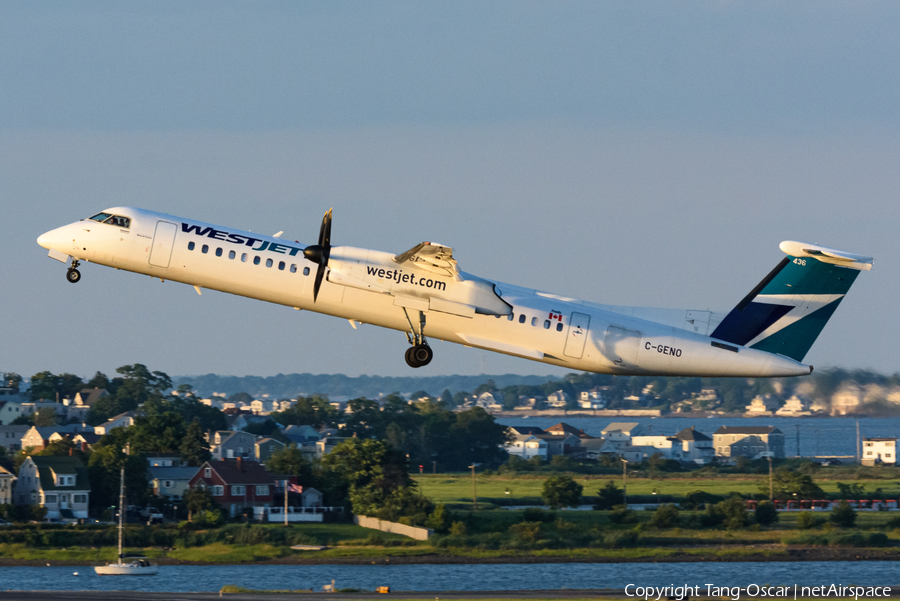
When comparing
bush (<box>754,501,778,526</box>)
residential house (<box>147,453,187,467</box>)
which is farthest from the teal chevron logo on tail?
residential house (<box>147,453,187,467</box>)

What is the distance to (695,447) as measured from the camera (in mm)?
113812

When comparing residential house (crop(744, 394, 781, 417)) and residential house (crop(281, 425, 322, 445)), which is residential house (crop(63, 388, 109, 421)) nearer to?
residential house (crop(281, 425, 322, 445))

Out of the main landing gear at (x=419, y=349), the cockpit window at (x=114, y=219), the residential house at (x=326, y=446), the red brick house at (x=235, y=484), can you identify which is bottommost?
the red brick house at (x=235, y=484)

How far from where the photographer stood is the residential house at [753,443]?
373ft

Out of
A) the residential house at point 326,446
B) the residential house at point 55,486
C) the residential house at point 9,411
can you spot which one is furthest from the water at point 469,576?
the residential house at point 9,411

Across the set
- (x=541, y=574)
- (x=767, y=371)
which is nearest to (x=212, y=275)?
(x=767, y=371)

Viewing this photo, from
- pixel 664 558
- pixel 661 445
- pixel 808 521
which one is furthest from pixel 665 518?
pixel 661 445

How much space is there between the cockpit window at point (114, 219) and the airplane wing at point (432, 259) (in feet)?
25.2

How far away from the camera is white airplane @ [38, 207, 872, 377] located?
2936 cm

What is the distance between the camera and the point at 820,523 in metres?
65.6

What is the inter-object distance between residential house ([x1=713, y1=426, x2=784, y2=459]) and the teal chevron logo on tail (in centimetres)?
8519

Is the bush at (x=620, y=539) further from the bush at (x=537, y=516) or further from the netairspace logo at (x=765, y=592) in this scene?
the netairspace logo at (x=765, y=592)

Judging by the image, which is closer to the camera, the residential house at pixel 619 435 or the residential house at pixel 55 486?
the residential house at pixel 55 486

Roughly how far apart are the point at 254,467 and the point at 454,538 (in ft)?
46.0
